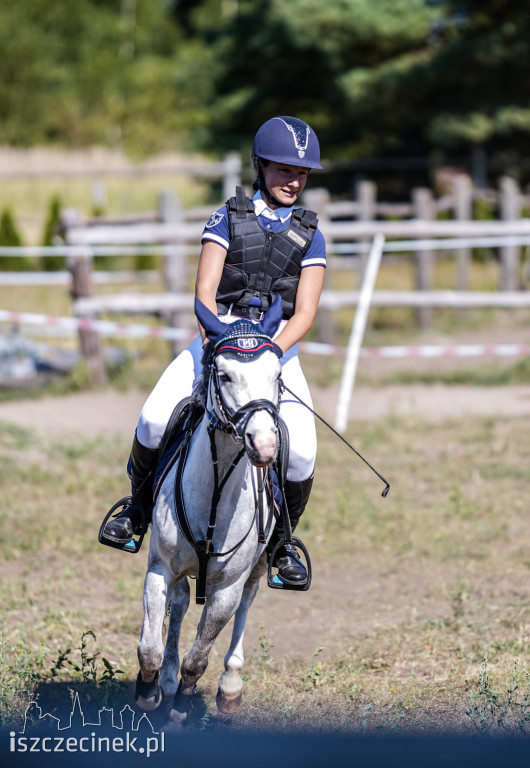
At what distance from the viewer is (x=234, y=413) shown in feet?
11.3

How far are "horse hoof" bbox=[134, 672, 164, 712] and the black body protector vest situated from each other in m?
1.66

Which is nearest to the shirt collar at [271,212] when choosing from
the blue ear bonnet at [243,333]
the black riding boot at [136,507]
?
the blue ear bonnet at [243,333]

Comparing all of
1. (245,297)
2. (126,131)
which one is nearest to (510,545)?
(245,297)

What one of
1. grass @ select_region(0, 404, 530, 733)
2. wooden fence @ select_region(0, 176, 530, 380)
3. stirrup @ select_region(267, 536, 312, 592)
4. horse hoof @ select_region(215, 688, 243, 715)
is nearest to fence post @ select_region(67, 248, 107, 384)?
wooden fence @ select_region(0, 176, 530, 380)

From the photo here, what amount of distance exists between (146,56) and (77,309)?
40273 millimetres

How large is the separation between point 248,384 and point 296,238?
1092 mm

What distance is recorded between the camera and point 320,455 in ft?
32.1

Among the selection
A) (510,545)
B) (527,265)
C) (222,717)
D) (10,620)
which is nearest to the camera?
(222,717)

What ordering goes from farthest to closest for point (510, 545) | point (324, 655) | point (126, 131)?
point (126, 131) < point (510, 545) < point (324, 655)

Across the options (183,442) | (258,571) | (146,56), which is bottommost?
(258,571)

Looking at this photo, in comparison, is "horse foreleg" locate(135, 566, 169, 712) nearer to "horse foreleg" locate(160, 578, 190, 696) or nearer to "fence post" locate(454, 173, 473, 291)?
"horse foreleg" locate(160, 578, 190, 696)

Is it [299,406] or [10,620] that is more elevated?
[299,406]

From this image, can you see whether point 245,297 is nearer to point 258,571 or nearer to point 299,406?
point 299,406

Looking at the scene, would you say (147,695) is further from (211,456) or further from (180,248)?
(180,248)
